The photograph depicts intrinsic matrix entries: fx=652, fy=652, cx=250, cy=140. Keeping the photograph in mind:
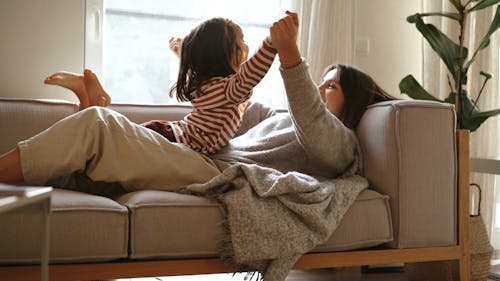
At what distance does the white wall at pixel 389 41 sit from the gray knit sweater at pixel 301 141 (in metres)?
1.27

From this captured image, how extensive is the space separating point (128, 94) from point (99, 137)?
126 centimetres

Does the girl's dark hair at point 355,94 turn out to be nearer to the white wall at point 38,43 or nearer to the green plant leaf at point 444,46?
the green plant leaf at point 444,46

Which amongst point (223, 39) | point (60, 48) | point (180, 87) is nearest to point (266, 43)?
point (223, 39)

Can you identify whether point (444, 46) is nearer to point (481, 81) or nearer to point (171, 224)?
point (481, 81)

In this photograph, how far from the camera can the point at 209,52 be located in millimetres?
2025

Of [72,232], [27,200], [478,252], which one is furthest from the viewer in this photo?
[478,252]

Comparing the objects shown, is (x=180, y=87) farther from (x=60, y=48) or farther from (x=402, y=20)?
(x=402, y=20)

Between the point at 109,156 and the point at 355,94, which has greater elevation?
the point at 355,94


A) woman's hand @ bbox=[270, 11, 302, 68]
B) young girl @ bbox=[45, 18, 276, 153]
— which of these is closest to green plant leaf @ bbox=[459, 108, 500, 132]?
young girl @ bbox=[45, 18, 276, 153]

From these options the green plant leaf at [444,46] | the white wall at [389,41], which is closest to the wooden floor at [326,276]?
the green plant leaf at [444,46]

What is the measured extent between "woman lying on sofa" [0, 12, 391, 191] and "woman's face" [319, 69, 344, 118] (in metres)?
0.01

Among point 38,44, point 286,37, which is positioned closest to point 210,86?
point 286,37

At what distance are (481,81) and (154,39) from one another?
Result: 1569mm

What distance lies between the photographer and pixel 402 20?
3.33m
